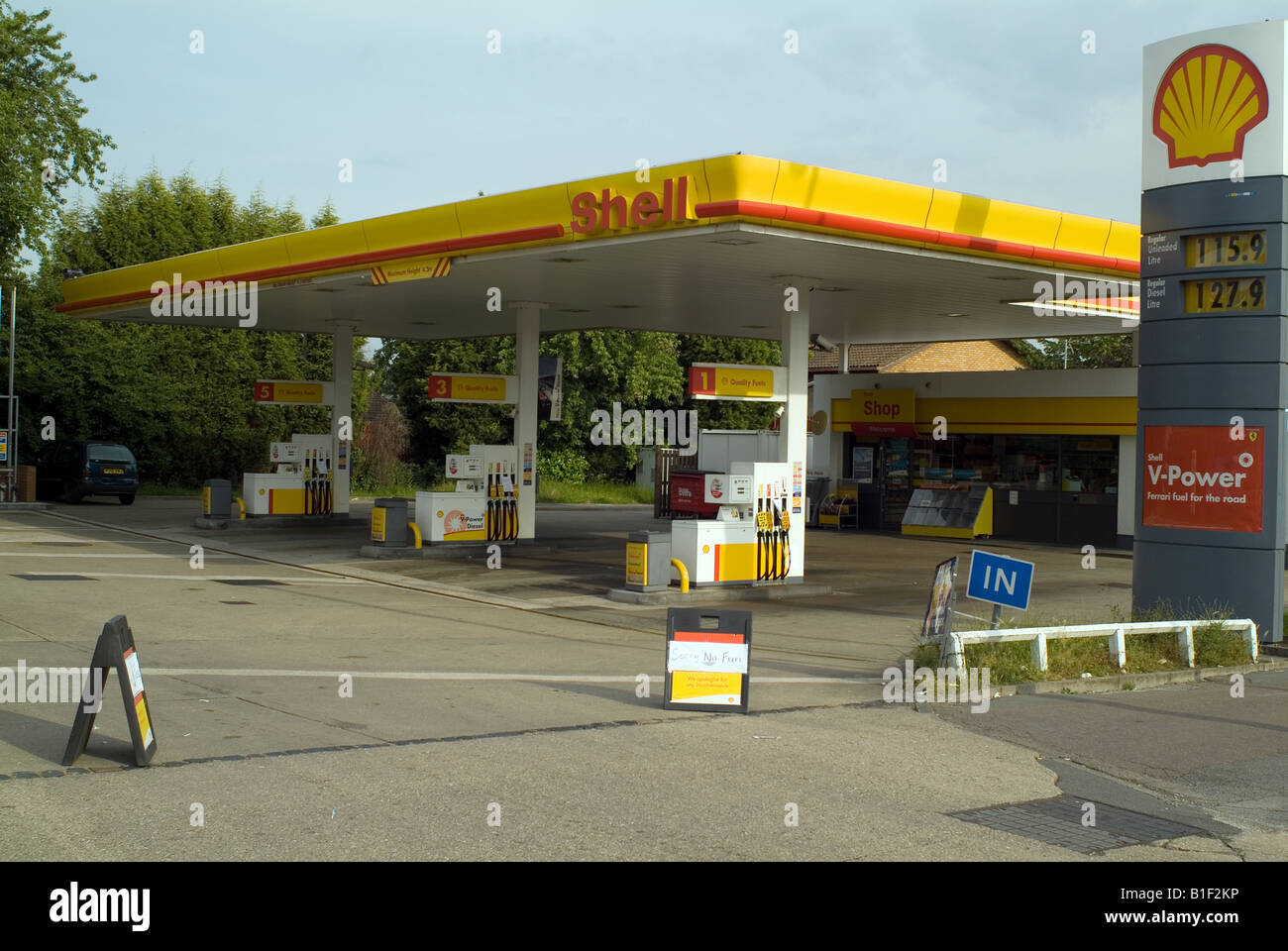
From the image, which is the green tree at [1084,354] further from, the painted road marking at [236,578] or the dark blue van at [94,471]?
the painted road marking at [236,578]

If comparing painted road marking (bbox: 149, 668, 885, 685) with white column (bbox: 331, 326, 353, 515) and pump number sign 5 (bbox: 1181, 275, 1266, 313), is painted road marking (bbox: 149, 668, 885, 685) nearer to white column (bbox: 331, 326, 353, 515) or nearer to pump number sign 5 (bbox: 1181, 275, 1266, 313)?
pump number sign 5 (bbox: 1181, 275, 1266, 313)

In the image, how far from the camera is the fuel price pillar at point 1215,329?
545 inches

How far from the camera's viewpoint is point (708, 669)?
10.2 meters

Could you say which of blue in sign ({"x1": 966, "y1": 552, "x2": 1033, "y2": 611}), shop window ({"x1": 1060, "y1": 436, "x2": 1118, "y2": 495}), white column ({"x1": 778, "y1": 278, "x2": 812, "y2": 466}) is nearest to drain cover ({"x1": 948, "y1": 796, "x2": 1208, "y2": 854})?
blue in sign ({"x1": 966, "y1": 552, "x2": 1033, "y2": 611})

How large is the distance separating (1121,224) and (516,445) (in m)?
11.3

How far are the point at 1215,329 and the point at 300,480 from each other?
20778 mm

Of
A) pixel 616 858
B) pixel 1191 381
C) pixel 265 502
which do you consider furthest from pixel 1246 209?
pixel 265 502

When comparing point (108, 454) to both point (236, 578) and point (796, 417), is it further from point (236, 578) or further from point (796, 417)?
point (796, 417)

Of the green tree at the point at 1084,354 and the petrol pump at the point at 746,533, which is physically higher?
the green tree at the point at 1084,354

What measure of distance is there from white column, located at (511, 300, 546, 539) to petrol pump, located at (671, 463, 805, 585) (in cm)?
633

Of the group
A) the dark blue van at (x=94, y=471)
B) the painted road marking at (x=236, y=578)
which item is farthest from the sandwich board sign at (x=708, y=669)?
the dark blue van at (x=94, y=471)

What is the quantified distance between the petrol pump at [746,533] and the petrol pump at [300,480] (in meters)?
13.6

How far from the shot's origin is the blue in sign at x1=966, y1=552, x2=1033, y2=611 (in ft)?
37.6
